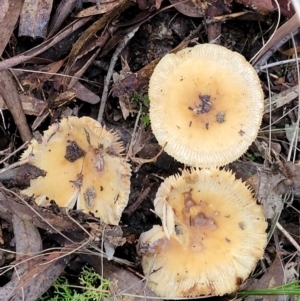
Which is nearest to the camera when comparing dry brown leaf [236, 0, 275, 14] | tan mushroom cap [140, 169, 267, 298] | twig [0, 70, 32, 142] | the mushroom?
the mushroom

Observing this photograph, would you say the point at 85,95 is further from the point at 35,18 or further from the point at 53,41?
the point at 35,18

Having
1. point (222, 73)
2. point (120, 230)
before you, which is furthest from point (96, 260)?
point (222, 73)

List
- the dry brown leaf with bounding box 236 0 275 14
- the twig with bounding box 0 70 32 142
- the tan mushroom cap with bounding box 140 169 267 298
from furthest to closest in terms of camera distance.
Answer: the dry brown leaf with bounding box 236 0 275 14 < the twig with bounding box 0 70 32 142 < the tan mushroom cap with bounding box 140 169 267 298

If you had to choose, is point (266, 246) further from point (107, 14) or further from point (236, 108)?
point (107, 14)

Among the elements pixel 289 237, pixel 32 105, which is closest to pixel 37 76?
pixel 32 105

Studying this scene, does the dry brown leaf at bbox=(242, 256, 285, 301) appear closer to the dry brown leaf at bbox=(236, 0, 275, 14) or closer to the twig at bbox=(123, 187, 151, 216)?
the twig at bbox=(123, 187, 151, 216)

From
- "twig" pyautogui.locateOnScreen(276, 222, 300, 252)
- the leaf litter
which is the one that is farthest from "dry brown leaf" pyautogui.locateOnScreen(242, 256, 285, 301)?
"twig" pyautogui.locateOnScreen(276, 222, 300, 252)
